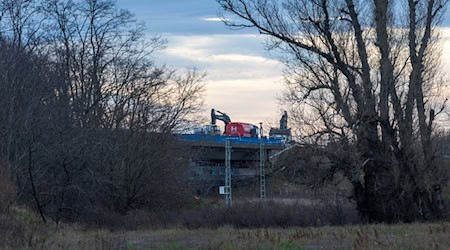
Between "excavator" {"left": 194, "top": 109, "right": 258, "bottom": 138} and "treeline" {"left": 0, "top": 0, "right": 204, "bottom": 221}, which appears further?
"excavator" {"left": 194, "top": 109, "right": 258, "bottom": 138}

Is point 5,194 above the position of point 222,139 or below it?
below

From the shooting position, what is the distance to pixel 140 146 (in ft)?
153

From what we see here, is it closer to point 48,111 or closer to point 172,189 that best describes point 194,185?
point 172,189

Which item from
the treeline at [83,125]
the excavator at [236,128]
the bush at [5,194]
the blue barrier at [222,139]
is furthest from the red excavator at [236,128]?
the bush at [5,194]

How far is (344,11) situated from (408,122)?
18.6 feet

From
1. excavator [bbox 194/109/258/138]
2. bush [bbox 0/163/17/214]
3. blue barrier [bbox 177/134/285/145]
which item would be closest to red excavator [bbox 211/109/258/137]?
excavator [bbox 194/109/258/138]

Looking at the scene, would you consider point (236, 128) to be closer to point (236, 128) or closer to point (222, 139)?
point (236, 128)

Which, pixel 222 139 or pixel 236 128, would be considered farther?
pixel 236 128

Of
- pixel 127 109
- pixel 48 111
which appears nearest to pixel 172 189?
pixel 127 109

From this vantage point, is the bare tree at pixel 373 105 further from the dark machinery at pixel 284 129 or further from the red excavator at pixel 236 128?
the red excavator at pixel 236 128

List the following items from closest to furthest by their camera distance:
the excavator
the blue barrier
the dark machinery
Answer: the dark machinery
the blue barrier
the excavator

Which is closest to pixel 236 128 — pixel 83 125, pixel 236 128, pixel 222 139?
pixel 236 128

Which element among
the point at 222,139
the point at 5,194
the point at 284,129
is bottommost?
the point at 5,194

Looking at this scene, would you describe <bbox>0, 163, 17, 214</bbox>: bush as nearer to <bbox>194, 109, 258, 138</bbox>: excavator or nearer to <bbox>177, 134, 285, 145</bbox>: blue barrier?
<bbox>177, 134, 285, 145</bbox>: blue barrier
